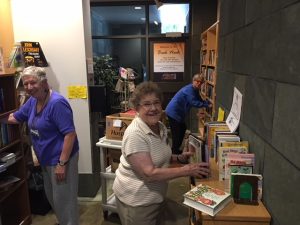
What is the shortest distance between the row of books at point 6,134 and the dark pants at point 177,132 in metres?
2.41

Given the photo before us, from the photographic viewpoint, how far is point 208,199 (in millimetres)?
1314

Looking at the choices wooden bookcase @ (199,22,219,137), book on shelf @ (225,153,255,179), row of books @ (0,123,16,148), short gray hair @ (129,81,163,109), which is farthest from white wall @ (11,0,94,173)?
wooden bookcase @ (199,22,219,137)

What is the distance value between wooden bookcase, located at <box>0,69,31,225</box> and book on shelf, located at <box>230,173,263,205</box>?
1912 millimetres

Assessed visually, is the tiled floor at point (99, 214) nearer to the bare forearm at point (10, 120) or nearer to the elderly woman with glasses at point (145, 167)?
the bare forearm at point (10, 120)

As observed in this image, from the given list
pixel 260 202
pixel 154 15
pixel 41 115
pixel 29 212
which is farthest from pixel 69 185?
pixel 154 15

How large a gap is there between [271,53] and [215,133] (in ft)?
2.32

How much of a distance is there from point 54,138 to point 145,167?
95 centimetres

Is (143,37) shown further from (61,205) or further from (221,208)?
(221,208)

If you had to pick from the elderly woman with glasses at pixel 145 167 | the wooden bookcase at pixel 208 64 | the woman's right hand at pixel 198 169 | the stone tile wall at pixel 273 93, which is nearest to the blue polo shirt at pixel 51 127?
the elderly woman with glasses at pixel 145 167

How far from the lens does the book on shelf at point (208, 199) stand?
1.27m

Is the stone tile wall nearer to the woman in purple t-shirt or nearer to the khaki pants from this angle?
the khaki pants

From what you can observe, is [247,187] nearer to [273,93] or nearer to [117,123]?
[273,93]

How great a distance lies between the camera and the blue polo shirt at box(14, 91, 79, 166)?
2051mm

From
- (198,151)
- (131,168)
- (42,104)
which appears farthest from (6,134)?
(198,151)
